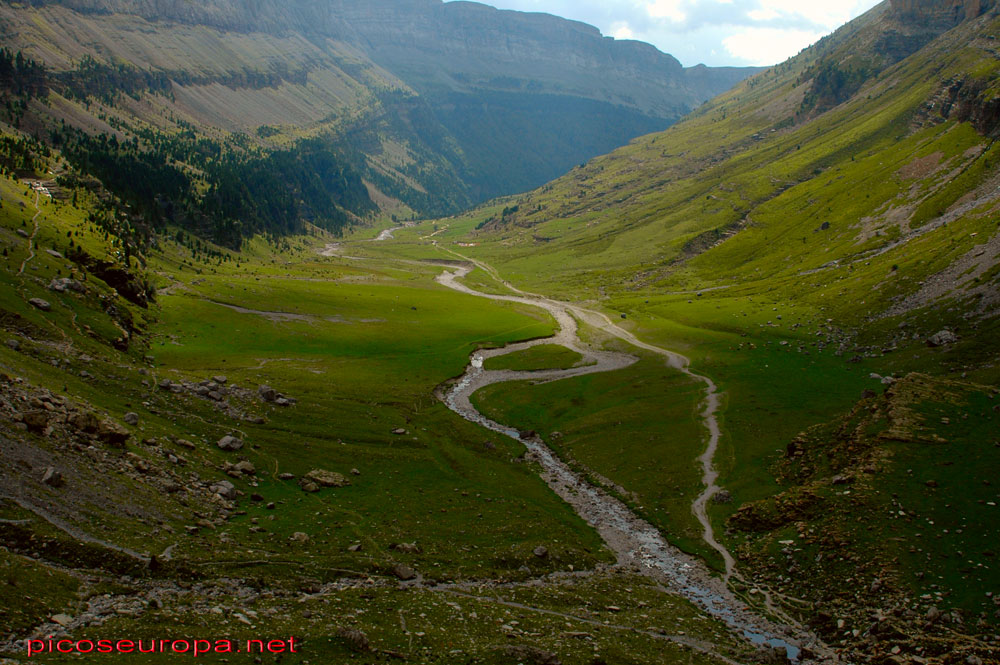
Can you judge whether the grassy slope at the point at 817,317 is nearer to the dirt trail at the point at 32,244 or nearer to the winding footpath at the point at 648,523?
the winding footpath at the point at 648,523

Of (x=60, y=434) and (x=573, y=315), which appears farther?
(x=573, y=315)

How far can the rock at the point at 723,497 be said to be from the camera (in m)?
62.3

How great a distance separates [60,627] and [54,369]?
3971cm

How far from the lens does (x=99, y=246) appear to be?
119188 mm

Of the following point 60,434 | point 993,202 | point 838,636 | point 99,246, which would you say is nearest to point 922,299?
point 993,202

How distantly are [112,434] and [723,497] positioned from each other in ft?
184

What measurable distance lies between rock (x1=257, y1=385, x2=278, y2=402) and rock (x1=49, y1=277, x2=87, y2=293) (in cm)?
3206

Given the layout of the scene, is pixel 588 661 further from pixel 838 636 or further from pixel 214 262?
pixel 214 262

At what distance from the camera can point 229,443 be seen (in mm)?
60438

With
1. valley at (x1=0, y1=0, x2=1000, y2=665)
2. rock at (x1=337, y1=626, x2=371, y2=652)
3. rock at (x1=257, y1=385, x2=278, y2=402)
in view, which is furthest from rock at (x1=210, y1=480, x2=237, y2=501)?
rock at (x1=257, y1=385, x2=278, y2=402)

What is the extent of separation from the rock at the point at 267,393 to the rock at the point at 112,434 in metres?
26.3

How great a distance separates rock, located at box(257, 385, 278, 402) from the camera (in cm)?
7738

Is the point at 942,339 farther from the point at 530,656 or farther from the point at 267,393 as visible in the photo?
the point at 267,393

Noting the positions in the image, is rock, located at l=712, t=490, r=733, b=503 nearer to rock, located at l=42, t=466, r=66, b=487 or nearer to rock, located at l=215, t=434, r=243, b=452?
rock, located at l=215, t=434, r=243, b=452
